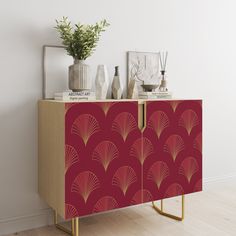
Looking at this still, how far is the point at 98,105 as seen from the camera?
2115 mm

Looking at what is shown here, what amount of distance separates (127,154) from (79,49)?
2.57 feet

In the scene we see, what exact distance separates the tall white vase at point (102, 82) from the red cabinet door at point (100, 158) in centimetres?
31

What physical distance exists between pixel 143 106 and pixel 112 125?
28cm

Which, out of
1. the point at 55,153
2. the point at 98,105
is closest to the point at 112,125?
the point at 98,105

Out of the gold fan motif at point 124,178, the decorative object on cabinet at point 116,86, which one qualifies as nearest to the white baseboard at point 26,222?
the gold fan motif at point 124,178

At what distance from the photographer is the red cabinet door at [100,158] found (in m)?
2.05

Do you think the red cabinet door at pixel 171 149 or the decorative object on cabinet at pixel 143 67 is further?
the decorative object on cabinet at pixel 143 67

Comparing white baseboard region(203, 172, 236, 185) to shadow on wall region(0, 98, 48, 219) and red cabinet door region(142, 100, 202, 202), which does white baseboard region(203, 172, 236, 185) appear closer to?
red cabinet door region(142, 100, 202, 202)

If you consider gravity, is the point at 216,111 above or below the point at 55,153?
above

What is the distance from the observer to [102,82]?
2.48m

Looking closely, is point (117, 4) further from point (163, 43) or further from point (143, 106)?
point (143, 106)

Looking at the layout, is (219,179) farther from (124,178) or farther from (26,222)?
(26,222)

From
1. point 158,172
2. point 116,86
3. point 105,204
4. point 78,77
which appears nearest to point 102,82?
point 116,86

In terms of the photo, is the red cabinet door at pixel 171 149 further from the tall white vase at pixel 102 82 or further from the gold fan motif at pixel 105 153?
the tall white vase at pixel 102 82
